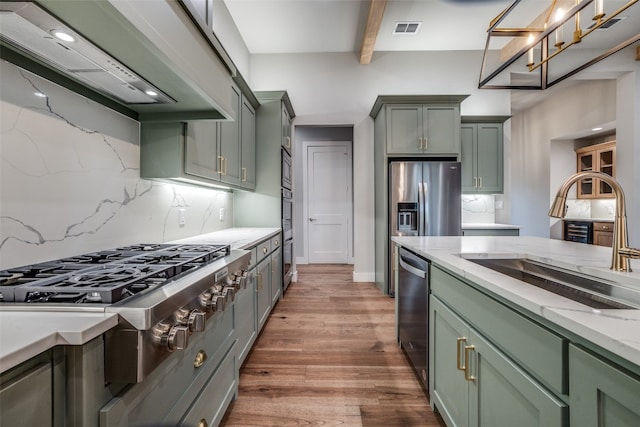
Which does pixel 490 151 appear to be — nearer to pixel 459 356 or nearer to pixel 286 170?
pixel 286 170

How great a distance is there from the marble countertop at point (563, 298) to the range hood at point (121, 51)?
1.37m

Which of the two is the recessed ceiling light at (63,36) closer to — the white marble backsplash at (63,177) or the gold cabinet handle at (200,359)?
the white marble backsplash at (63,177)

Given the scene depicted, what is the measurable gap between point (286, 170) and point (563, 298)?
3232 mm

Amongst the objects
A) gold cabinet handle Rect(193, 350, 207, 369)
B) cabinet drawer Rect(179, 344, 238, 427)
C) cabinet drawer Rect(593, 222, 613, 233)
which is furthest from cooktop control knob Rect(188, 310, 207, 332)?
cabinet drawer Rect(593, 222, 613, 233)

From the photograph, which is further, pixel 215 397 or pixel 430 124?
pixel 430 124

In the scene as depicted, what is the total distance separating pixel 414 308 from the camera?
1867mm

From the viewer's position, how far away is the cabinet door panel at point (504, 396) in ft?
2.40

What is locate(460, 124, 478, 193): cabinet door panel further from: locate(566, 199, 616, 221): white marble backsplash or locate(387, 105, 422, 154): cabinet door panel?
locate(566, 199, 616, 221): white marble backsplash

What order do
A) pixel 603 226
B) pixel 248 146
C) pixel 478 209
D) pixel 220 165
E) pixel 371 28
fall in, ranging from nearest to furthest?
pixel 220 165, pixel 248 146, pixel 371 28, pixel 478 209, pixel 603 226

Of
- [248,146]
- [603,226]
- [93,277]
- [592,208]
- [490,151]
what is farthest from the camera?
[592,208]

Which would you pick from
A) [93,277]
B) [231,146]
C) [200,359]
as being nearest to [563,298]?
[200,359]

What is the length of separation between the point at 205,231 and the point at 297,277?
7.04ft

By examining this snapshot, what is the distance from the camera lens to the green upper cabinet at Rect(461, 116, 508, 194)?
4.02 metres

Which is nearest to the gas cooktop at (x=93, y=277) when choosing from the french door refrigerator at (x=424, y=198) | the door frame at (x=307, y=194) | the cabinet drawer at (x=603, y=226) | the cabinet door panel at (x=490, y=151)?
the french door refrigerator at (x=424, y=198)
